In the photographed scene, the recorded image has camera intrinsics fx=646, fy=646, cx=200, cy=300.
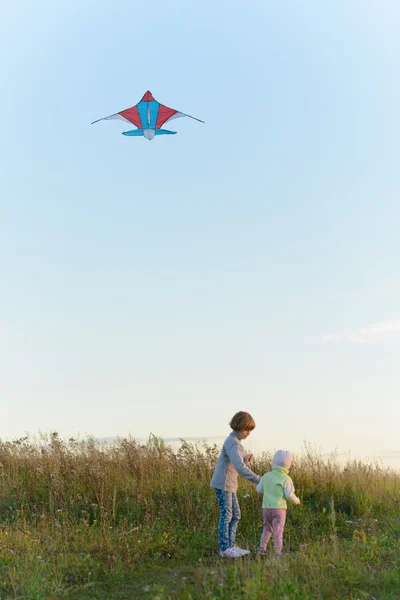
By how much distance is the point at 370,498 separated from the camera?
1073cm

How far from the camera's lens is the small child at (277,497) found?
7.91 meters

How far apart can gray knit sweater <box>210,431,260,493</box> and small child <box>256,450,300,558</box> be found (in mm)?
185

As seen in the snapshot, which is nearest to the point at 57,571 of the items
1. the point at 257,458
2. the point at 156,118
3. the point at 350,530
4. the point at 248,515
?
the point at 248,515

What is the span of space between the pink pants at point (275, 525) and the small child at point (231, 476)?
0.34 m

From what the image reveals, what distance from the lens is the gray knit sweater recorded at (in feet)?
26.0

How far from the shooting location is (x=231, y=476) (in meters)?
8.09

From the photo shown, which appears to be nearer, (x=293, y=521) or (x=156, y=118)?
(x=293, y=521)

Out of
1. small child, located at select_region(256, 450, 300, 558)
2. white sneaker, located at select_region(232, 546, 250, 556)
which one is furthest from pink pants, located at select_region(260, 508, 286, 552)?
white sneaker, located at select_region(232, 546, 250, 556)

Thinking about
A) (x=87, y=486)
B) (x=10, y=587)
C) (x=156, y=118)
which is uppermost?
(x=156, y=118)

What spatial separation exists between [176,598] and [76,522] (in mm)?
3645

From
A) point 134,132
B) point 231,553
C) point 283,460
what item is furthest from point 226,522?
point 134,132

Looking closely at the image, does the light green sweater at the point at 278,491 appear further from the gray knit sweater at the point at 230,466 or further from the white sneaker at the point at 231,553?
the white sneaker at the point at 231,553

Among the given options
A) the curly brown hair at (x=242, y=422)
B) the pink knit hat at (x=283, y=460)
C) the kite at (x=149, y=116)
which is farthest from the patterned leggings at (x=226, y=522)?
the kite at (x=149, y=116)

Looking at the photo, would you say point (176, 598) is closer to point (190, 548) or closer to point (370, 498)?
point (190, 548)
